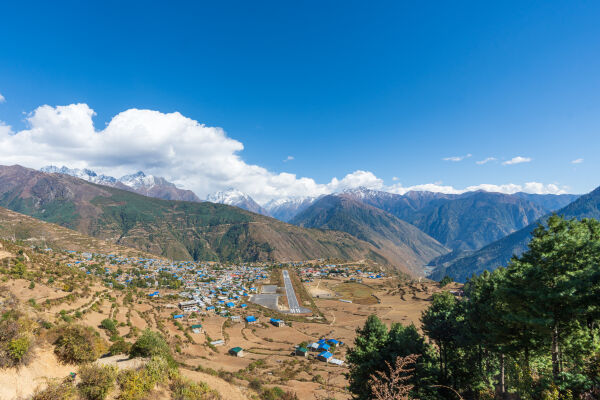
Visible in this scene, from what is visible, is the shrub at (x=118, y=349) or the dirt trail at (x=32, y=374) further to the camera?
the shrub at (x=118, y=349)

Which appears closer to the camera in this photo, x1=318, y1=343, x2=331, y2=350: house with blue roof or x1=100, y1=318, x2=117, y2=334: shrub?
x1=100, y1=318, x2=117, y2=334: shrub

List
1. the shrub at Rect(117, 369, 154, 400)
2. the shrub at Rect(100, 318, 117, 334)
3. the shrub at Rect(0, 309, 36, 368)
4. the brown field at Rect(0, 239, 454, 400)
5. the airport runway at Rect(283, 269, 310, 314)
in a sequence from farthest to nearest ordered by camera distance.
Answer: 1. the airport runway at Rect(283, 269, 310, 314)
2. the shrub at Rect(100, 318, 117, 334)
3. the brown field at Rect(0, 239, 454, 400)
4. the shrub at Rect(117, 369, 154, 400)
5. the shrub at Rect(0, 309, 36, 368)

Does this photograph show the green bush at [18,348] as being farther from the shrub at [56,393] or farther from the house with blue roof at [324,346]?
the house with blue roof at [324,346]

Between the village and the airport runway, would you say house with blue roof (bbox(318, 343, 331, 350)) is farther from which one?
the airport runway

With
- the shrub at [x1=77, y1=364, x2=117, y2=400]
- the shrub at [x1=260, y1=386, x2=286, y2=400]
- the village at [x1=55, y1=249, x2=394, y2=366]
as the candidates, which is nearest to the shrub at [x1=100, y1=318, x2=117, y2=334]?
the village at [x1=55, y1=249, x2=394, y2=366]

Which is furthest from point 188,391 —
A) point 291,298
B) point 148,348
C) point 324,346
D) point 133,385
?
point 291,298

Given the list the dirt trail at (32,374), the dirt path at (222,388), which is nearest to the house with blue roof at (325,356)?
the dirt path at (222,388)
